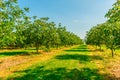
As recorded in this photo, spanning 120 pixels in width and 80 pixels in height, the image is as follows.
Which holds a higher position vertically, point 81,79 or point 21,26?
point 21,26

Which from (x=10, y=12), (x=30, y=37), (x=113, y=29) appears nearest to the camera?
(x=113, y=29)

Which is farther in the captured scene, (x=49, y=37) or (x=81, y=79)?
(x=49, y=37)

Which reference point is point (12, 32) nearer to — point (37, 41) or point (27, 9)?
point (27, 9)

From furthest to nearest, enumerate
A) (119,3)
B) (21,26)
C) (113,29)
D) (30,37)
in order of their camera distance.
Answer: (30,37) → (21,26) → (113,29) → (119,3)

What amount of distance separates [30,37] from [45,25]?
554cm

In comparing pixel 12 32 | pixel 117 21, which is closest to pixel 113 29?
pixel 117 21

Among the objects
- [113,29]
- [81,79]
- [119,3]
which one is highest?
[119,3]

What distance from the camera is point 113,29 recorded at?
25000 mm

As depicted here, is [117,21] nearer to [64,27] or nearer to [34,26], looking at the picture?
[34,26]

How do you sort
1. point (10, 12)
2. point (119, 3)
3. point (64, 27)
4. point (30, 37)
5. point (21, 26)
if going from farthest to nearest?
point (64, 27)
point (30, 37)
point (21, 26)
point (10, 12)
point (119, 3)

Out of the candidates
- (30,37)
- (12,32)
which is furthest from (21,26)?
(30,37)

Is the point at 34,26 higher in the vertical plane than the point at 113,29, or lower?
higher

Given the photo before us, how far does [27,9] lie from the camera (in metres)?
36.9

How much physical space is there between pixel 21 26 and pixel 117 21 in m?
18.7
